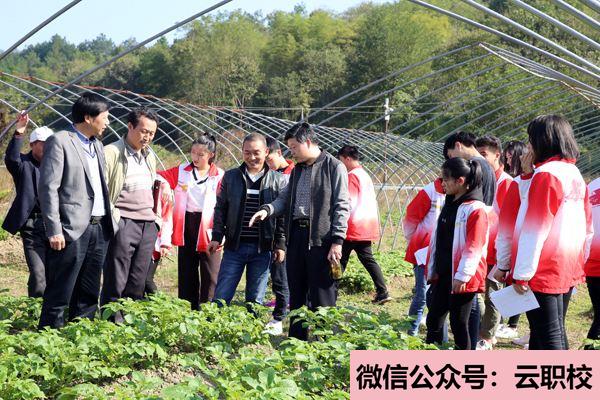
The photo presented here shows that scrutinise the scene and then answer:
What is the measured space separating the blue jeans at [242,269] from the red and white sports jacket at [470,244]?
5.56ft

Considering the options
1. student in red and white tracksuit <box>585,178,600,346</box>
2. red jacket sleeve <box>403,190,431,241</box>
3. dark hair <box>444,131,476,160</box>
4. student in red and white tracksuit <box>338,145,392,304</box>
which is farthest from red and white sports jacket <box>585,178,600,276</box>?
student in red and white tracksuit <box>338,145,392,304</box>

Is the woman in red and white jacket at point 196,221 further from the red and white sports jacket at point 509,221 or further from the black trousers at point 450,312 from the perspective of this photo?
the red and white sports jacket at point 509,221

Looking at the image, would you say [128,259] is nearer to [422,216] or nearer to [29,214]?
[29,214]

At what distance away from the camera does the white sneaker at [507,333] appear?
6420 mm

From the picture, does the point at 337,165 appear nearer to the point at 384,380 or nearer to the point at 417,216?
the point at 417,216

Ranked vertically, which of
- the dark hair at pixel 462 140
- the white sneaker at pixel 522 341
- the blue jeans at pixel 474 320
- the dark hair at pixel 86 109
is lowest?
the white sneaker at pixel 522 341

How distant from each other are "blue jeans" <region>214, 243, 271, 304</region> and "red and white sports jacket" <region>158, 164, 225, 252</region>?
0.48 meters

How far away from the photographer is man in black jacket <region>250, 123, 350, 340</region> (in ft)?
16.9

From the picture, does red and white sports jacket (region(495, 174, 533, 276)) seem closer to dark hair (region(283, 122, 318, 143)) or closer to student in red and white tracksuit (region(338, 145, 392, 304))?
dark hair (region(283, 122, 318, 143))

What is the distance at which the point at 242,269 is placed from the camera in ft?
18.9

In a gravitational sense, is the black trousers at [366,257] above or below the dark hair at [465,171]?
below

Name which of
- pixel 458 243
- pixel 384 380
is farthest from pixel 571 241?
pixel 384 380

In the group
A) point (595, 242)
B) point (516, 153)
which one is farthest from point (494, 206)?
point (595, 242)

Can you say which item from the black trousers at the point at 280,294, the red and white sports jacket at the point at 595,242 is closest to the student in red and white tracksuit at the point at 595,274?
the red and white sports jacket at the point at 595,242
